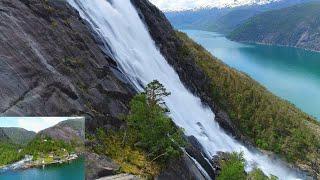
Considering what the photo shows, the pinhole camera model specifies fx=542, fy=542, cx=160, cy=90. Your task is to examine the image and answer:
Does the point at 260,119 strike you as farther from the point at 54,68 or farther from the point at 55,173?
the point at 55,173

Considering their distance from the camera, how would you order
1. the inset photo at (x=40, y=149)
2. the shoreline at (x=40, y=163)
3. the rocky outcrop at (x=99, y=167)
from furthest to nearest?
the rocky outcrop at (x=99, y=167) < the shoreline at (x=40, y=163) < the inset photo at (x=40, y=149)

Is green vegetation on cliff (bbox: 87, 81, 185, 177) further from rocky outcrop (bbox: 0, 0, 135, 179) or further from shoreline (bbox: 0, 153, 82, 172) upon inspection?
shoreline (bbox: 0, 153, 82, 172)

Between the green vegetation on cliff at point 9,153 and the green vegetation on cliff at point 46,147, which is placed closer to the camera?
the green vegetation on cliff at point 9,153

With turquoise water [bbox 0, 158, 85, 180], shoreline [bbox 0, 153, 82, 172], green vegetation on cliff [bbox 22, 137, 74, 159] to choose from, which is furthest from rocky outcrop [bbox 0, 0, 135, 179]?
turquoise water [bbox 0, 158, 85, 180]

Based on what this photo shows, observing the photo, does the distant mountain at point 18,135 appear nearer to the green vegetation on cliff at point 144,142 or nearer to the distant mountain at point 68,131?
the distant mountain at point 68,131

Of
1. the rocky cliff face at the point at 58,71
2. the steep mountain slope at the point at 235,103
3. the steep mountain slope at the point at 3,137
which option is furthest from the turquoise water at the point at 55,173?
the steep mountain slope at the point at 235,103

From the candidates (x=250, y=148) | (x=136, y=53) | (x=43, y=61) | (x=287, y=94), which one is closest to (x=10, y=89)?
(x=43, y=61)

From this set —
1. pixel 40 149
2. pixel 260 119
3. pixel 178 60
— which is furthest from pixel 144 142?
pixel 260 119
